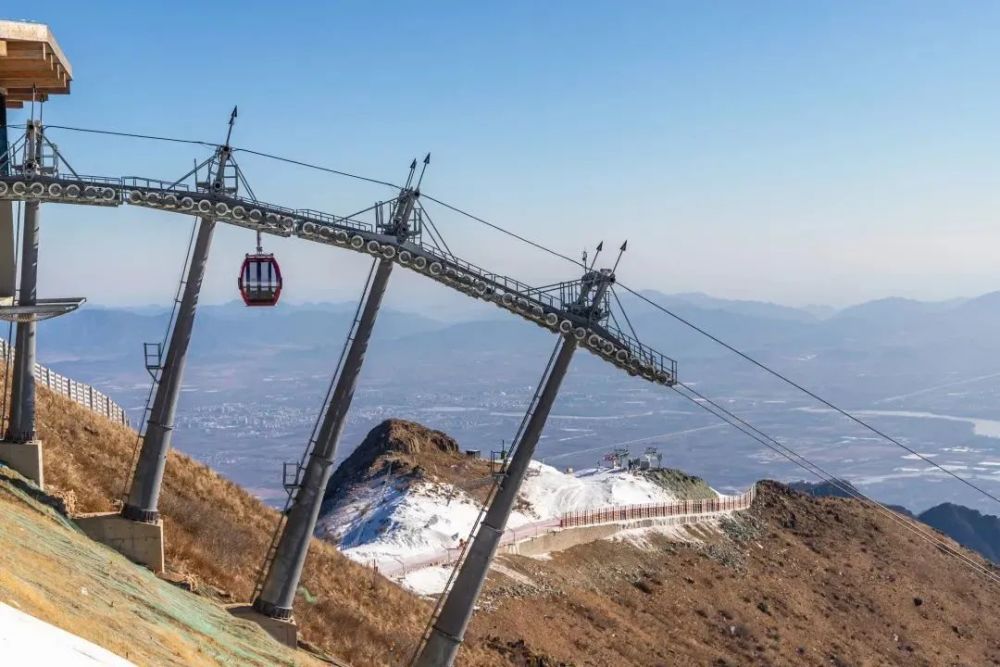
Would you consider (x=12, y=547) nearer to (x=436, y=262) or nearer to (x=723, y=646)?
(x=436, y=262)

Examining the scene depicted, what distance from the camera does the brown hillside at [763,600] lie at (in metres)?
47.5

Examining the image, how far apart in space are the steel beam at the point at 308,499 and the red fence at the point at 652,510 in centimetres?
3946

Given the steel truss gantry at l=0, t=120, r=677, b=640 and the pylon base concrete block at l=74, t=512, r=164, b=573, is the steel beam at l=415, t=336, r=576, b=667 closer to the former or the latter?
the steel truss gantry at l=0, t=120, r=677, b=640

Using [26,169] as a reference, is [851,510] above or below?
below

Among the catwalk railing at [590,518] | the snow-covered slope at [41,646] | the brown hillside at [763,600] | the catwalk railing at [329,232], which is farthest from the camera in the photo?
the catwalk railing at [590,518]

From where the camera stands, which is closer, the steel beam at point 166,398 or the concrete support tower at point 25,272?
the steel beam at point 166,398

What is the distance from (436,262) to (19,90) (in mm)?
15268

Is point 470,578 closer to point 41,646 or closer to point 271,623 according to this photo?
point 271,623

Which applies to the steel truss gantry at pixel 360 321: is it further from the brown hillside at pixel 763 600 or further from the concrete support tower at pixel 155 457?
the brown hillside at pixel 763 600

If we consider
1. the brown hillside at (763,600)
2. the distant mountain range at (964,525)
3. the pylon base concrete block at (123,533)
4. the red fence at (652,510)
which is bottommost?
the distant mountain range at (964,525)

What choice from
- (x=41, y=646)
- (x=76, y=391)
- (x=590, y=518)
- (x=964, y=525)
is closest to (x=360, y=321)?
(x=41, y=646)

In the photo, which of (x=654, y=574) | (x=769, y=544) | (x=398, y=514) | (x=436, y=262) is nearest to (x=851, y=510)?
(x=769, y=544)

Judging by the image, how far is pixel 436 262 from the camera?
25562 mm

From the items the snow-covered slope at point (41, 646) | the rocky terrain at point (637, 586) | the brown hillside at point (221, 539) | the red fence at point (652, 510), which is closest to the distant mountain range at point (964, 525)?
the rocky terrain at point (637, 586)
